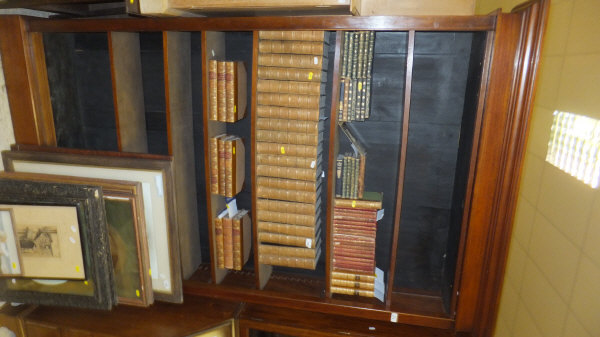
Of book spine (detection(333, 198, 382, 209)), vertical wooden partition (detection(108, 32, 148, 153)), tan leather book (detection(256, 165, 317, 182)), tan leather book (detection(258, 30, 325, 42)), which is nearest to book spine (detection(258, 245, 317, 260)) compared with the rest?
book spine (detection(333, 198, 382, 209))

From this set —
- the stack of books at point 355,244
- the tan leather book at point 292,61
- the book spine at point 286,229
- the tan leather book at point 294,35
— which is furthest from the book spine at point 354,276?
the tan leather book at point 294,35

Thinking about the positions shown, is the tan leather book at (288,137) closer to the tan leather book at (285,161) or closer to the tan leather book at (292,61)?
the tan leather book at (285,161)

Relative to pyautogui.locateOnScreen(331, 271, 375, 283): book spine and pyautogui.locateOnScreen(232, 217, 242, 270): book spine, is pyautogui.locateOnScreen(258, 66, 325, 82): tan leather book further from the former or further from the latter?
pyautogui.locateOnScreen(331, 271, 375, 283): book spine

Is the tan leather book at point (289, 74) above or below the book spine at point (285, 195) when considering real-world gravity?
above

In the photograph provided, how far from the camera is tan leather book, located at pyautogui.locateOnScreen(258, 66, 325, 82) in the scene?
183 centimetres

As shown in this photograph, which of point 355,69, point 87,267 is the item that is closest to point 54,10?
point 87,267

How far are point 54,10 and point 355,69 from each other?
1.76 m

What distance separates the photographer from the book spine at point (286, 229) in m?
2.03

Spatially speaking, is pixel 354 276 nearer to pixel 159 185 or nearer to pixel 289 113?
pixel 289 113

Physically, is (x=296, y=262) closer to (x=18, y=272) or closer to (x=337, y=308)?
(x=337, y=308)

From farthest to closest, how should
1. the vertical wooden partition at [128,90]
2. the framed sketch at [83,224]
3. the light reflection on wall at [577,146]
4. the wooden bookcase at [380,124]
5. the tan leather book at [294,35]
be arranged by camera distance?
the vertical wooden partition at [128,90] → the framed sketch at [83,224] → the tan leather book at [294,35] → the wooden bookcase at [380,124] → the light reflection on wall at [577,146]

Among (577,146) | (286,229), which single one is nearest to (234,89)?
(286,229)

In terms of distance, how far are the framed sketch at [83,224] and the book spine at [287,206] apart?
826 millimetres

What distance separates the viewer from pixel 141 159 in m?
1.98
